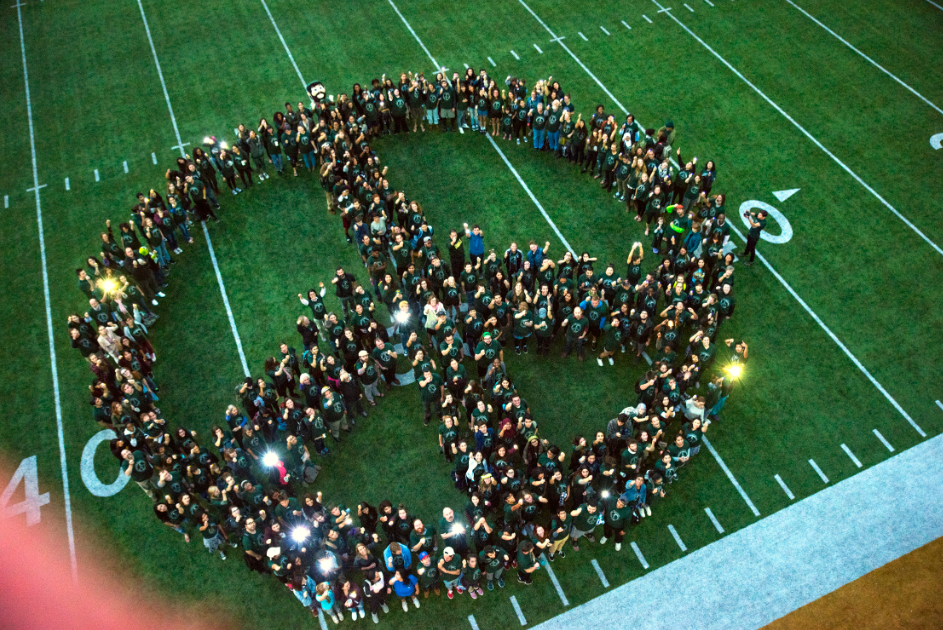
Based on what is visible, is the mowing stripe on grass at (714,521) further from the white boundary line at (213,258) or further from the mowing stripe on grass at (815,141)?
the white boundary line at (213,258)

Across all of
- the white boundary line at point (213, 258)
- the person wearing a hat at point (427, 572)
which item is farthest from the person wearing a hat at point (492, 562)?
the white boundary line at point (213, 258)

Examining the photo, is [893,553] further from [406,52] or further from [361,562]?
[406,52]

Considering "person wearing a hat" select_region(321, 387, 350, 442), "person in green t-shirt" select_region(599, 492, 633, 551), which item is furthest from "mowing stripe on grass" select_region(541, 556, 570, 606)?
"person wearing a hat" select_region(321, 387, 350, 442)

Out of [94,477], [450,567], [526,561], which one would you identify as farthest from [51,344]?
[526,561]

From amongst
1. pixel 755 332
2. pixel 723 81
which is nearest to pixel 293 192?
pixel 755 332

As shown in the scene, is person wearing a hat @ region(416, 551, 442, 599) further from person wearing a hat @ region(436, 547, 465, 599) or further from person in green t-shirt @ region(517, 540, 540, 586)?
person in green t-shirt @ region(517, 540, 540, 586)

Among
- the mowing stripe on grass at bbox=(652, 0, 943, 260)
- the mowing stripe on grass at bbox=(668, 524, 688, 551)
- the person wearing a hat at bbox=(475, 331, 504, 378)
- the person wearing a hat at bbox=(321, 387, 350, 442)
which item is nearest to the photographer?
the mowing stripe on grass at bbox=(668, 524, 688, 551)

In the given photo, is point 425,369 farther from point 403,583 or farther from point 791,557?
point 791,557
